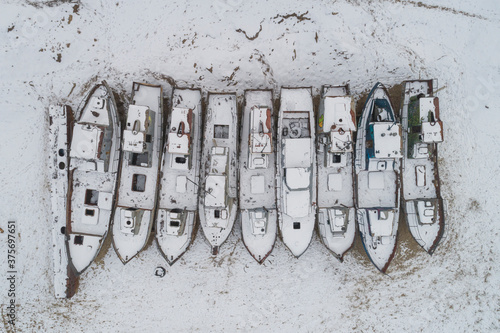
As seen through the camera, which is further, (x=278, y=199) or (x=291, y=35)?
(x=291, y=35)

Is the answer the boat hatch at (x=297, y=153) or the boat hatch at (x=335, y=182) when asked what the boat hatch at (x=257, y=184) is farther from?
the boat hatch at (x=335, y=182)

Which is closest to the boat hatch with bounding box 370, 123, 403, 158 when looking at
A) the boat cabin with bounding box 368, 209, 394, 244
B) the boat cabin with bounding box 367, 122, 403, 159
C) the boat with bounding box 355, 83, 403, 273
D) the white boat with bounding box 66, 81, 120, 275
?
the boat cabin with bounding box 367, 122, 403, 159

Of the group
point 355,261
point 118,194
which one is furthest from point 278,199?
point 118,194

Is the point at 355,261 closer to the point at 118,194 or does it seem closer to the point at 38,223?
the point at 118,194

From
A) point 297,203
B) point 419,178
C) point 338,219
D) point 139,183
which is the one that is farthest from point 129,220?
point 419,178

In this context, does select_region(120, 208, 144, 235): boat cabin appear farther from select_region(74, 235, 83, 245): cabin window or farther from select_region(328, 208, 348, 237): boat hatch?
select_region(328, 208, 348, 237): boat hatch

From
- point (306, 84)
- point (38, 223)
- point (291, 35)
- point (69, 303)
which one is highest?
point (291, 35)

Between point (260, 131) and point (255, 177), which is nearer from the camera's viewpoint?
point (260, 131)

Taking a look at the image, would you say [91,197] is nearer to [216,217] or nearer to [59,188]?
[59,188]
